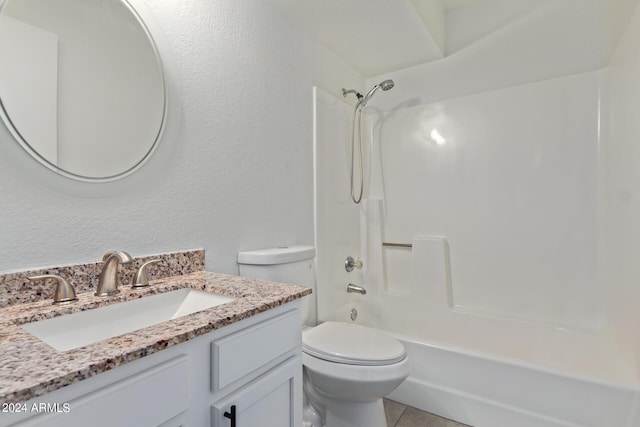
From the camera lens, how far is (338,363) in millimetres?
1284

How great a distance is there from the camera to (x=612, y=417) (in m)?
1.30

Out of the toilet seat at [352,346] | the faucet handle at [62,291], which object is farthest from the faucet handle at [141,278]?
the toilet seat at [352,346]

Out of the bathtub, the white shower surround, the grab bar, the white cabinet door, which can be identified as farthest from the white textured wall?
the bathtub

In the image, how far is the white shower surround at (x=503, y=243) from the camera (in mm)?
1491

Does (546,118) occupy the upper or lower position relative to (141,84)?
upper

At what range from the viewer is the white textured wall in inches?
33.7

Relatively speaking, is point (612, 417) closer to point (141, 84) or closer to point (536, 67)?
point (536, 67)

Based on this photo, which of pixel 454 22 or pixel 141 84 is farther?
pixel 454 22

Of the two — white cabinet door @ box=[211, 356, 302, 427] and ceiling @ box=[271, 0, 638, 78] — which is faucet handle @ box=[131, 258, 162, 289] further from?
ceiling @ box=[271, 0, 638, 78]

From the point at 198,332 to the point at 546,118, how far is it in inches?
88.7

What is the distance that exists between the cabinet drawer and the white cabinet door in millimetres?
40

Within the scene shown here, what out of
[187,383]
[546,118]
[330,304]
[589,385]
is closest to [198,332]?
[187,383]

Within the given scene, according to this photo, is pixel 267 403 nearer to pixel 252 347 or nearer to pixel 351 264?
pixel 252 347

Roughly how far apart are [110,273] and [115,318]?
0.13 metres
